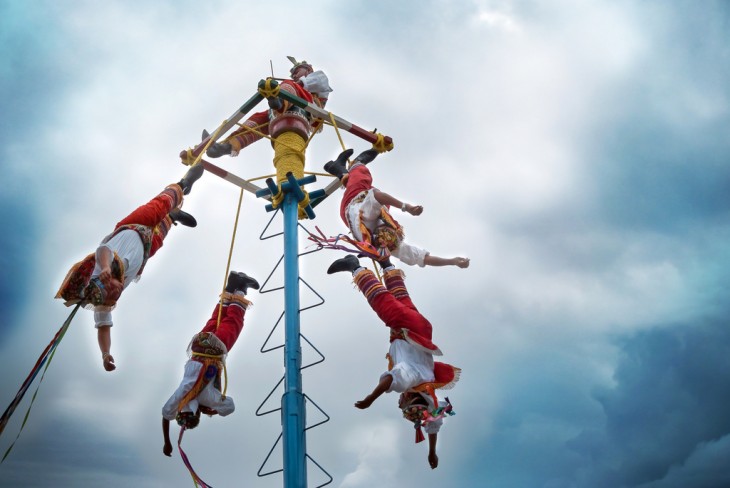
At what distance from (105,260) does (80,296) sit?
1.34ft

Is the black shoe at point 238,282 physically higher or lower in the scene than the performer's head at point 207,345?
higher

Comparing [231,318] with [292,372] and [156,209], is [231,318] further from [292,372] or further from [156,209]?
[156,209]

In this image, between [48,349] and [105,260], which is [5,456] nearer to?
[48,349]

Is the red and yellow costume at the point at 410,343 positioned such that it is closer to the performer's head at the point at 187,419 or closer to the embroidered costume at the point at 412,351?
the embroidered costume at the point at 412,351

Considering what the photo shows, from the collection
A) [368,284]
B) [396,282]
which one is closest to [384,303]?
[368,284]

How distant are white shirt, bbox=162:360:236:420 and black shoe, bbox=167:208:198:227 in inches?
58.2

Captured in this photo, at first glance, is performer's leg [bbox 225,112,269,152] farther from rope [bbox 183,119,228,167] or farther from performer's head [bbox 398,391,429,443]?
performer's head [bbox 398,391,429,443]

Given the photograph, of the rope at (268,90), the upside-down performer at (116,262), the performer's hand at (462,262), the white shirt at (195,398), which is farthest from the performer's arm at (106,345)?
the performer's hand at (462,262)

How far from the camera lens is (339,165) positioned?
6.93m

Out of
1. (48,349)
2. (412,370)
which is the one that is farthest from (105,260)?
(412,370)

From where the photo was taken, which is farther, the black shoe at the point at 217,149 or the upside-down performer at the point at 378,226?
the black shoe at the point at 217,149

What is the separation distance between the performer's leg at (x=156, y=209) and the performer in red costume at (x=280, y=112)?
44.1 inches

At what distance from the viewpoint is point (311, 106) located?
6.79m

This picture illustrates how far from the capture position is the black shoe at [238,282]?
6.16m
